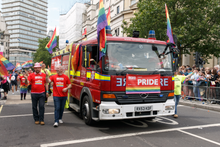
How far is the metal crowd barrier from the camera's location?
10.9 m

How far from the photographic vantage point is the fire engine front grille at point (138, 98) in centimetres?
579

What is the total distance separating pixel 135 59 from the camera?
6.05 metres

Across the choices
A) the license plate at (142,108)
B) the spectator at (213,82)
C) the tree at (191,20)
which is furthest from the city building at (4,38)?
the license plate at (142,108)

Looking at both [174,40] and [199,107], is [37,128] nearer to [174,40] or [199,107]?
[174,40]

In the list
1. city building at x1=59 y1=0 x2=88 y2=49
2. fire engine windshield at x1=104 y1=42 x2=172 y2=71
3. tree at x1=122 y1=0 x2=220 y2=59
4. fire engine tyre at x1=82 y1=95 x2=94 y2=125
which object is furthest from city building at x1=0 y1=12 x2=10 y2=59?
fire engine windshield at x1=104 y1=42 x2=172 y2=71

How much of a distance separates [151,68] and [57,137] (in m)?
3.10

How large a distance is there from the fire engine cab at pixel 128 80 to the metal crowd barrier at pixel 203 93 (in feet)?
18.3

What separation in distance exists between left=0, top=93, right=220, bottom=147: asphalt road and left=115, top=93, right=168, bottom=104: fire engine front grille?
0.85 metres

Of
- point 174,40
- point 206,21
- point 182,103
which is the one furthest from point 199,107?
point 206,21

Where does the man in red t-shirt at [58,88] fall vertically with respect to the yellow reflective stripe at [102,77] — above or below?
below

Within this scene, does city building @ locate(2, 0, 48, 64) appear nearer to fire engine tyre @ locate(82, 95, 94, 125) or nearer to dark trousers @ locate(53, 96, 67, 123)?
dark trousers @ locate(53, 96, 67, 123)

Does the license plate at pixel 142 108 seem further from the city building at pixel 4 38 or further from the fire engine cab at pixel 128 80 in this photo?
the city building at pixel 4 38

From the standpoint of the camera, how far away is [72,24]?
6594 cm

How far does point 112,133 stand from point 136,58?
2.15 metres
